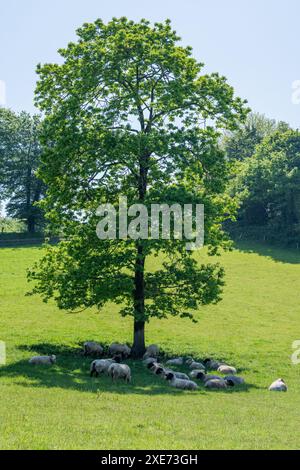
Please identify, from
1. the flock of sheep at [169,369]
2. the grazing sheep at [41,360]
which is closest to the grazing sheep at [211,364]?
the flock of sheep at [169,369]

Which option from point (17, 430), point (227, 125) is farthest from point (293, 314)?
point (17, 430)

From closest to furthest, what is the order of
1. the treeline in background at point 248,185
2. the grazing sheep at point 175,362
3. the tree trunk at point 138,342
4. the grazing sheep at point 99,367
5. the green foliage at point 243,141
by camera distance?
the grazing sheep at point 99,367 → the grazing sheep at point 175,362 → the tree trunk at point 138,342 → the treeline in background at point 248,185 → the green foliage at point 243,141

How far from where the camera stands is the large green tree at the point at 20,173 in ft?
290

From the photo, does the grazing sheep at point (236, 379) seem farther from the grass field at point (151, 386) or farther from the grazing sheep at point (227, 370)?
the grazing sheep at point (227, 370)

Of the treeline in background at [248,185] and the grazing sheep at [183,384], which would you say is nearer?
the grazing sheep at [183,384]

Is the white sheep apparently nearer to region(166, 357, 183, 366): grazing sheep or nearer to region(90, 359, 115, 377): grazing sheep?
region(166, 357, 183, 366): grazing sheep

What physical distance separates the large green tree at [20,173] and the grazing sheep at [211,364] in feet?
199

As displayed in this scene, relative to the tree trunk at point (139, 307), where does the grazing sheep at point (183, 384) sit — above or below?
below

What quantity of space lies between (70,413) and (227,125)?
20.9 metres

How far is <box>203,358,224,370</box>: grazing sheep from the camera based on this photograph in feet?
99.1

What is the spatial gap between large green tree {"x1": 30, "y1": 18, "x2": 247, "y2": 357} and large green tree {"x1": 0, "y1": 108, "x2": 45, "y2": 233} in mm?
56548

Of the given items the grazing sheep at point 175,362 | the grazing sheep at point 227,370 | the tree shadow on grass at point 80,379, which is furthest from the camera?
the grazing sheep at point 175,362

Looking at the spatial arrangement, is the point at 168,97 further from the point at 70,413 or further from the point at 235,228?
the point at 235,228

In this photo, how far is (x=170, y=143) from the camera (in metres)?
30.8
